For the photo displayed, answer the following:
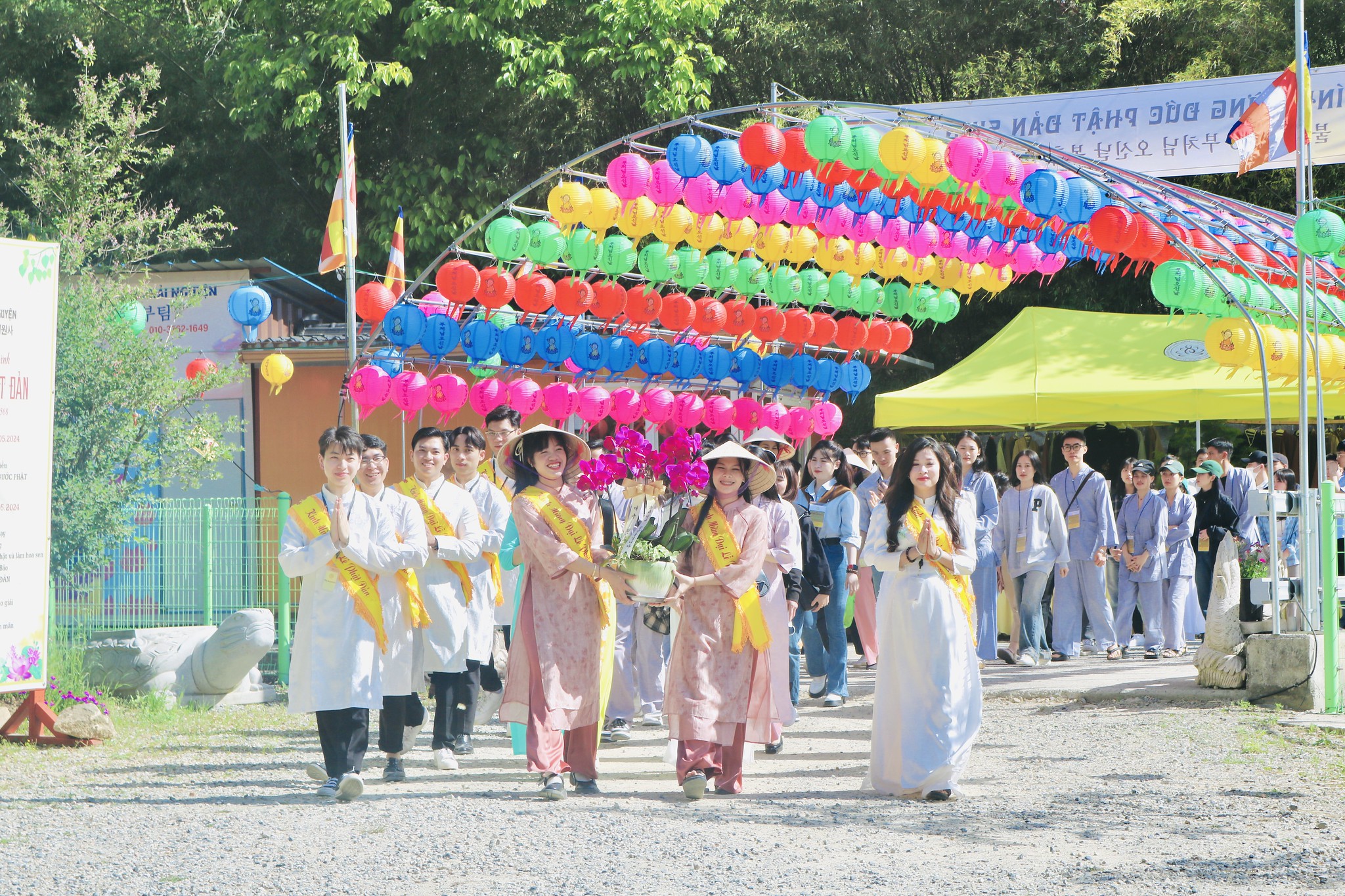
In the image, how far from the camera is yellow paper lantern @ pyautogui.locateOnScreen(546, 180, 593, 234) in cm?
993

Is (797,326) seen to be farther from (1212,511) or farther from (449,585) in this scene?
(449,585)

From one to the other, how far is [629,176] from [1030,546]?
386 centimetres

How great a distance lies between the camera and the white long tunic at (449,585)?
6.59m

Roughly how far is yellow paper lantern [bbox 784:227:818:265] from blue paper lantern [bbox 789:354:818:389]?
9.01 feet

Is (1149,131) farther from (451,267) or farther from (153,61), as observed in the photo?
(153,61)

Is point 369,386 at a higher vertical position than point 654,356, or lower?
lower

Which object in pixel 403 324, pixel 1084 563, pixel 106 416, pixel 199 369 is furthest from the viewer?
pixel 199 369

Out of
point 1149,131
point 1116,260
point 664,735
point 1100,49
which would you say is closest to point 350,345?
point 664,735

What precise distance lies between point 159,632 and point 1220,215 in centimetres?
747

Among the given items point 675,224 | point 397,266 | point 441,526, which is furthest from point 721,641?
point 397,266

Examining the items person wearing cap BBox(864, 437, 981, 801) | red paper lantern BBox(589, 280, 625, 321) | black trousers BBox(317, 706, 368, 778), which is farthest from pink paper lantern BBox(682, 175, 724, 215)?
black trousers BBox(317, 706, 368, 778)

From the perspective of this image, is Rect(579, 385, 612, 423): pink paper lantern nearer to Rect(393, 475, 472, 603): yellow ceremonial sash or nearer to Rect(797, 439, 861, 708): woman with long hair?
Rect(797, 439, 861, 708): woman with long hair

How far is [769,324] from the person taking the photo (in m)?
13.5

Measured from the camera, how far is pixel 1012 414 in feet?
42.5
